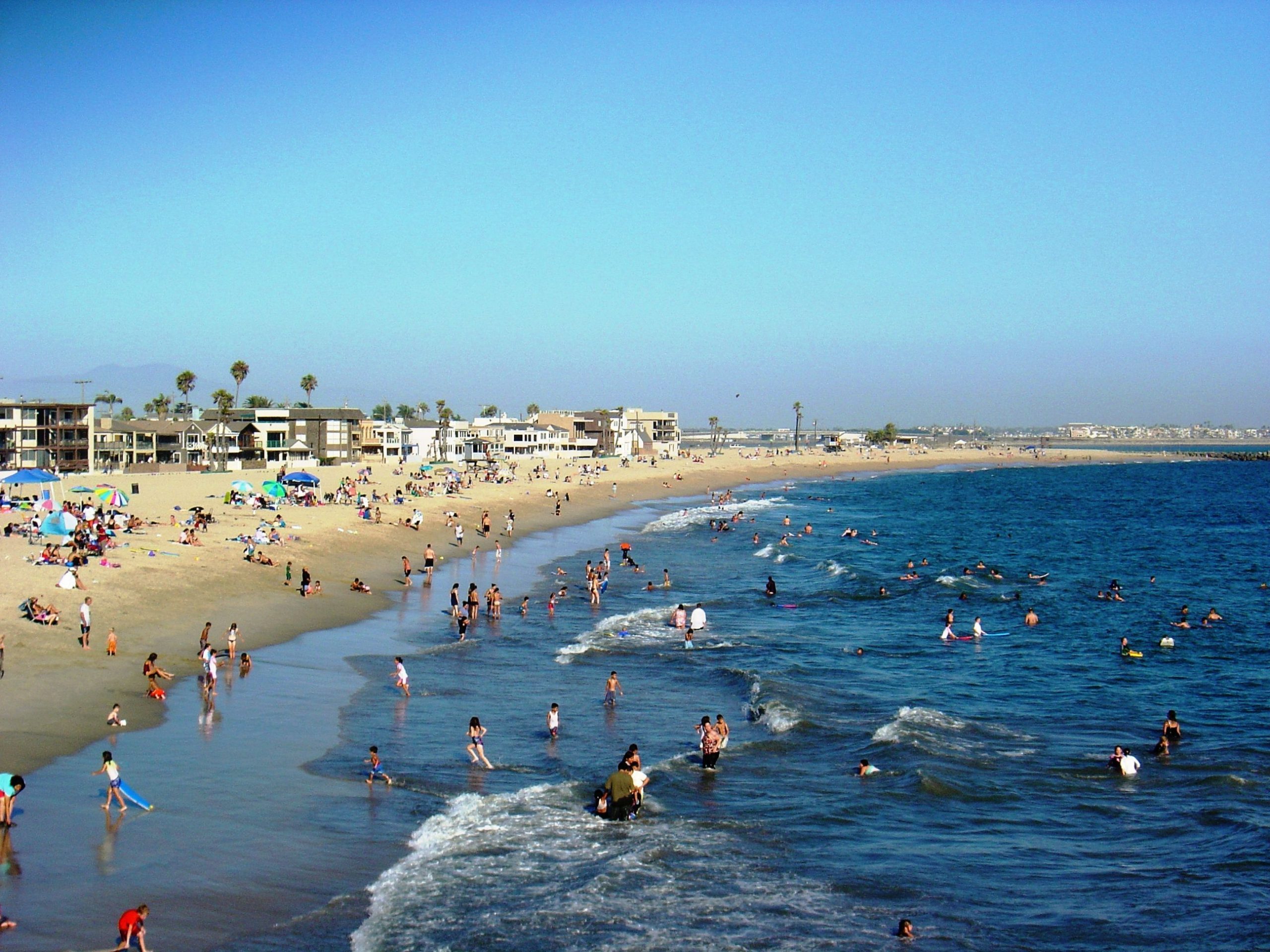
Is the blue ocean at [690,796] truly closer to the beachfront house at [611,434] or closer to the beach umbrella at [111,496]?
the beach umbrella at [111,496]

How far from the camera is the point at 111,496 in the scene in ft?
140

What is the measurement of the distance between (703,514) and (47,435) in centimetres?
5375

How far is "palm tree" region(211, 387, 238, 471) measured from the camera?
321ft

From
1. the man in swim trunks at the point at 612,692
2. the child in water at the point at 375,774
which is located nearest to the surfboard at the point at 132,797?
the child in water at the point at 375,774

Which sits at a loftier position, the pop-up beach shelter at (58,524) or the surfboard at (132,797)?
the pop-up beach shelter at (58,524)

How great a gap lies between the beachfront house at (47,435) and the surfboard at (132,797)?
74278 millimetres

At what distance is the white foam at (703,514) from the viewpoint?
71.1 m

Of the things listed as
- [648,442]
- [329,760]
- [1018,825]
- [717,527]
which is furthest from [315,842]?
[648,442]

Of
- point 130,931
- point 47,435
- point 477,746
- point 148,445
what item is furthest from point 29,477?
point 148,445

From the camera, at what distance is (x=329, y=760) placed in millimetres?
19891

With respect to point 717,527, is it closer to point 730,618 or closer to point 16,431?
point 730,618

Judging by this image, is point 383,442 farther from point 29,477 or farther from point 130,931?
point 130,931

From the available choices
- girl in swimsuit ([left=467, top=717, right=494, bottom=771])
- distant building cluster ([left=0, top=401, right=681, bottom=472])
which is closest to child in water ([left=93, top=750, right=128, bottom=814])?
girl in swimsuit ([left=467, top=717, right=494, bottom=771])

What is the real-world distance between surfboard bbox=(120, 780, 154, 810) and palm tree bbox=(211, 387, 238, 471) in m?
82.2
